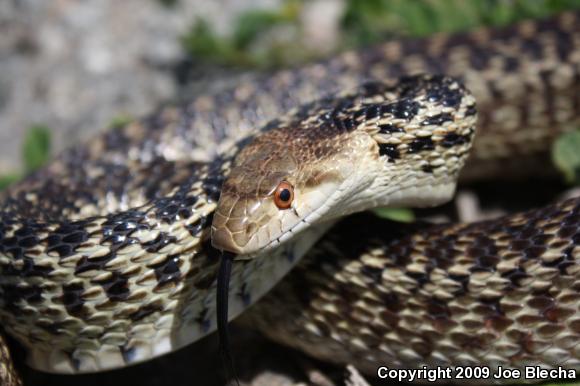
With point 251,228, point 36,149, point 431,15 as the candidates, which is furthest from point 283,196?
point 431,15

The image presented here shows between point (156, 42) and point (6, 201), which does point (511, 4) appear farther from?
point (6, 201)

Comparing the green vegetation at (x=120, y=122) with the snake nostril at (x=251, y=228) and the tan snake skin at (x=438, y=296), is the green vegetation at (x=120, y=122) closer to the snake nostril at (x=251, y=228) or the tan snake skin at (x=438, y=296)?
the tan snake skin at (x=438, y=296)

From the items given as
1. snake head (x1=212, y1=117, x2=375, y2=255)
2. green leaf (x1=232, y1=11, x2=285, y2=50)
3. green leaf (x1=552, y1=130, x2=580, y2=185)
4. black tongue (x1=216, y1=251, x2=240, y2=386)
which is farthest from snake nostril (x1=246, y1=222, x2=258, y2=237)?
green leaf (x1=232, y1=11, x2=285, y2=50)

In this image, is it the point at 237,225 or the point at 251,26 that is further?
the point at 251,26

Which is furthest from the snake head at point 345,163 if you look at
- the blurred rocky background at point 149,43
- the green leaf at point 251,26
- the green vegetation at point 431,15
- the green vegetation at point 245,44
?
the green leaf at point 251,26

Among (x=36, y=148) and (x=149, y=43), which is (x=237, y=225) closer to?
(x=36, y=148)

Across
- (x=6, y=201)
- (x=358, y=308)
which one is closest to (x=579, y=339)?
(x=358, y=308)

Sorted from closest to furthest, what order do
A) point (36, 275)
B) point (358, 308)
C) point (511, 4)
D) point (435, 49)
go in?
point (36, 275) → point (358, 308) → point (435, 49) → point (511, 4)
